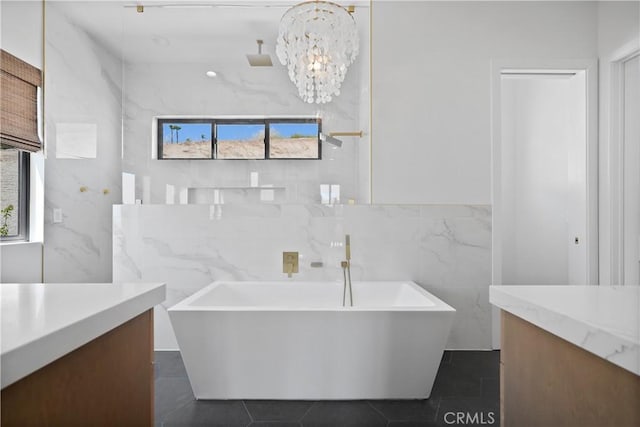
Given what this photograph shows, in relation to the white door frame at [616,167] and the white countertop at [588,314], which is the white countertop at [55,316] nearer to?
the white countertop at [588,314]

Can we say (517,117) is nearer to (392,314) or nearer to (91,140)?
(392,314)

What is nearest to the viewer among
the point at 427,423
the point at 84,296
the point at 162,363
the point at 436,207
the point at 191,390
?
the point at 84,296

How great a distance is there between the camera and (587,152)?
112 inches

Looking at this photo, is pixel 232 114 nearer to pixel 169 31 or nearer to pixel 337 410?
pixel 169 31

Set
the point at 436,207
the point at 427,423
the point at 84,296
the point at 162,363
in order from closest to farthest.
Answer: the point at 84,296
the point at 427,423
the point at 162,363
the point at 436,207

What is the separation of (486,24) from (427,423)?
282cm

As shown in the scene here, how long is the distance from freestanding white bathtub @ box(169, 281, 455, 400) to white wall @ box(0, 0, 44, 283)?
1.39 metres

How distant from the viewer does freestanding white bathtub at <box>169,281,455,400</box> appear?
6.51 feet

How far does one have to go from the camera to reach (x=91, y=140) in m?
2.96

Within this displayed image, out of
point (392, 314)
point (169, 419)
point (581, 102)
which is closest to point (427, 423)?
point (392, 314)

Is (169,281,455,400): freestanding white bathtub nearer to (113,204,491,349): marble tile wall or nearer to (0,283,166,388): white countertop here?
(113,204,491,349): marble tile wall

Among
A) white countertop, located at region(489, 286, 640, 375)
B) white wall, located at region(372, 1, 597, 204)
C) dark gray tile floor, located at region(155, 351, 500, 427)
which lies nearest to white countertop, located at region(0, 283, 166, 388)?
white countertop, located at region(489, 286, 640, 375)

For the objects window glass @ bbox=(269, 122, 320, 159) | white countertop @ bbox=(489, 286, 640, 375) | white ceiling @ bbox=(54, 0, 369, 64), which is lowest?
white countertop @ bbox=(489, 286, 640, 375)

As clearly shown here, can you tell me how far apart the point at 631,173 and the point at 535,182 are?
1.00 meters
